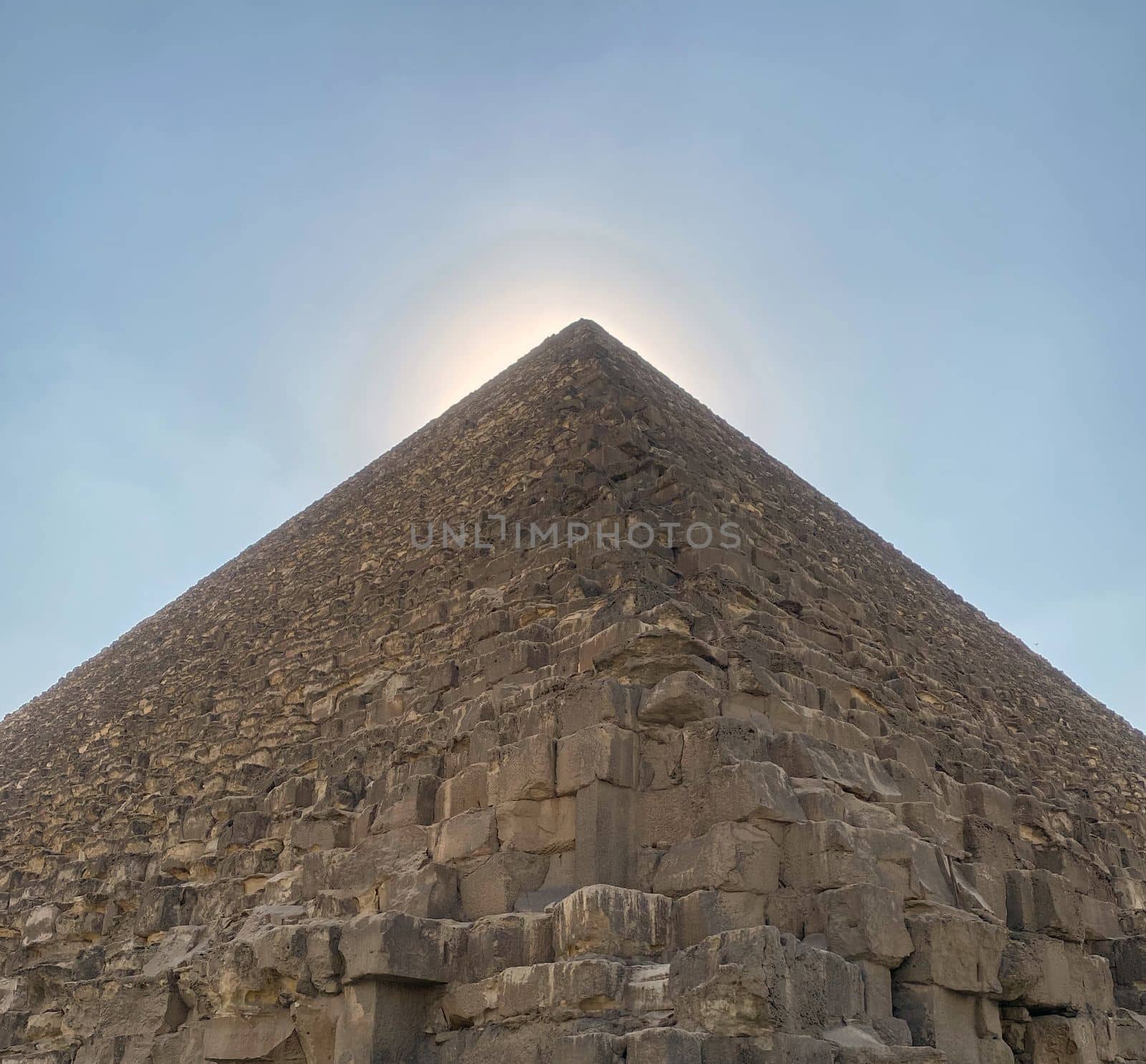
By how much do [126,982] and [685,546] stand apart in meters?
4.25

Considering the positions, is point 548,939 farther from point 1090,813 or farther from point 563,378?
point 563,378

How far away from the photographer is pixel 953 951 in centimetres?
491

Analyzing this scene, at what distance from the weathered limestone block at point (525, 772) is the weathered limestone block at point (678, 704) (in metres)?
0.49

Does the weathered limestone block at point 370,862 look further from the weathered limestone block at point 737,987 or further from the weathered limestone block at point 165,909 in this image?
the weathered limestone block at point 737,987

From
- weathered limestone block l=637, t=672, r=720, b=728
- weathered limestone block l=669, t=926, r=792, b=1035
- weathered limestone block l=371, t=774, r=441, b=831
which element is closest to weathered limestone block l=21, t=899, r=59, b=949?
weathered limestone block l=371, t=774, r=441, b=831

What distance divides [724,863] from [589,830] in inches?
25.9

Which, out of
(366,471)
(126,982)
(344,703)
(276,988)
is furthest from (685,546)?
(366,471)

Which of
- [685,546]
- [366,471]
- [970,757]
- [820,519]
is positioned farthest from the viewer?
[366,471]

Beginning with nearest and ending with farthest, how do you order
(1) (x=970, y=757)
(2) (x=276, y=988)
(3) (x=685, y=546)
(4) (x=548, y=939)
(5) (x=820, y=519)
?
(4) (x=548, y=939) → (2) (x=276, y=988) → (3) (x=685, y=546) → (1) (x=970, y=757) → (5) (x=820, y=519)

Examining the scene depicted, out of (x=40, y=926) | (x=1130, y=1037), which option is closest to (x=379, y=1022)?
(x=1130, y=1037)

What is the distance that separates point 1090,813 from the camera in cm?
988

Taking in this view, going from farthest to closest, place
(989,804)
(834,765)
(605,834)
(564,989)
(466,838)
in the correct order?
(989,804)
(834,765)
(466,838)
(605,834)
(564,989)

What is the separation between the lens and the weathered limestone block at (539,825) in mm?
5278

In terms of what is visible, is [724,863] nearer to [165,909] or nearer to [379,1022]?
[379,1022]
